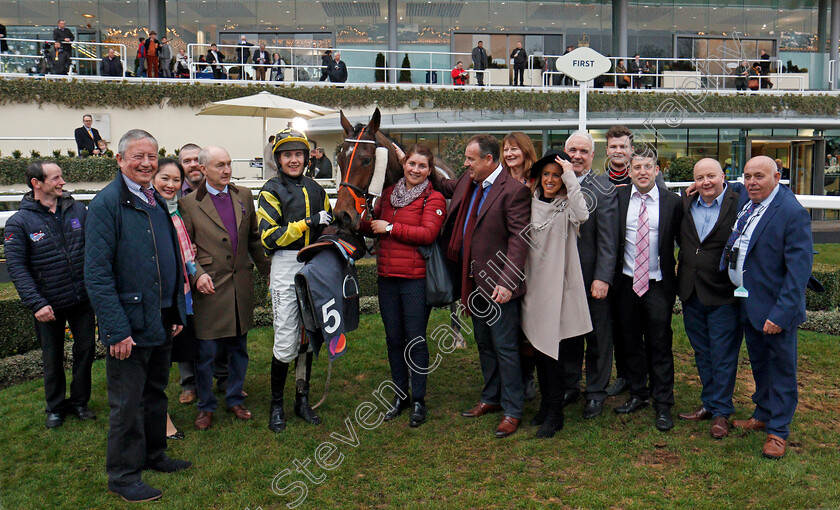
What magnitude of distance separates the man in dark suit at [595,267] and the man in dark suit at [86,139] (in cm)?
1451

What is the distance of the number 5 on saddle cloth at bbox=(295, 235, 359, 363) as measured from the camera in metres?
4.29

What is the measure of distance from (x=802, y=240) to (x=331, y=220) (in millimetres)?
3036

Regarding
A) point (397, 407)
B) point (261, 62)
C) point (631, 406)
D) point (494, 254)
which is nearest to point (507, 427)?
point (397, 407)

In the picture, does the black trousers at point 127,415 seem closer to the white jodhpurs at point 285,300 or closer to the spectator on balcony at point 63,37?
the white jodhpurs at point 285,300

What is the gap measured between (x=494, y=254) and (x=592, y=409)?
4.71 feet

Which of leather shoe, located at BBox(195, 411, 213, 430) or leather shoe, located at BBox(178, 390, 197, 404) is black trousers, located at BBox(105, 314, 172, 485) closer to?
leather shoe, located at BBox(195, 411, 213, 430)

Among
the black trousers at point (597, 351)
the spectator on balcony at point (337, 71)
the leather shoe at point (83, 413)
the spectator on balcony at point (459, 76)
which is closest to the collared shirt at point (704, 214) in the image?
the black trousers at point (597, 351)

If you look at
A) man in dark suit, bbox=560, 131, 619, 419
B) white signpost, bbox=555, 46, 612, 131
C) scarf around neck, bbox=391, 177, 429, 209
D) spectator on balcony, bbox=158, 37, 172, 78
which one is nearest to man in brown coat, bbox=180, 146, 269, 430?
scarf around neck, bbox=391, 177, 429, 209

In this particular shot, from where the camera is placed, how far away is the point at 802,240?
3.88 metres

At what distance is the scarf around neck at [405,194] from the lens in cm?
460

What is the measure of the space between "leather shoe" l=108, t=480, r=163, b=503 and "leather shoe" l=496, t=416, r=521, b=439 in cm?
222

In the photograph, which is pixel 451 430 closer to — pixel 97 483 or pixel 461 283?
pixel 461 283

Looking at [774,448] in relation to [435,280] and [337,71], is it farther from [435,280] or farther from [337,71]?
[337,71]

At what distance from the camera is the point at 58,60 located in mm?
17641
